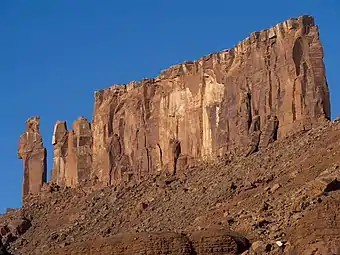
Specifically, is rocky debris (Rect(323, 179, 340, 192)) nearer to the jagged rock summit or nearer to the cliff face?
the jagged rock summit

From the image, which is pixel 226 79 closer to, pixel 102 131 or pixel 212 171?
pixel 212 171

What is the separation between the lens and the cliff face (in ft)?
254

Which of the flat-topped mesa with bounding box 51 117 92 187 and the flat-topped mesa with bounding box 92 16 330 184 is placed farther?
the flat-topped mesa with bounding box 51 117 92 187

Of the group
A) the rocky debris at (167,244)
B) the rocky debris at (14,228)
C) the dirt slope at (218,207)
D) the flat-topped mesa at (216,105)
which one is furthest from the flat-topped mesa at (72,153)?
the rocky debris at (167,244)

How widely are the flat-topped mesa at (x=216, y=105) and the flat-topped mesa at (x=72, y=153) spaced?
1.28 metres

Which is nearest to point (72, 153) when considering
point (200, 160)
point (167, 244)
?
point (200, 160)

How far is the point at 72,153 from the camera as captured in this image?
3947 inches

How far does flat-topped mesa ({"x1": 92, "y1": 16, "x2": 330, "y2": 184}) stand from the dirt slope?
2.46 metres

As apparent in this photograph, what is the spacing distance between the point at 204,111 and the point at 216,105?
62.4 inches

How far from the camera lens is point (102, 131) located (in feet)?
320

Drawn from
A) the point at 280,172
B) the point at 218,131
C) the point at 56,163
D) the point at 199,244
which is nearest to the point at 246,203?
the point at 280,172

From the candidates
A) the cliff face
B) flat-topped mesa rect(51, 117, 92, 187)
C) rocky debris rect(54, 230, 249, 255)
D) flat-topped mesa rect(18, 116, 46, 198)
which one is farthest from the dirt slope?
flat-topped mesa rect(18, 116, 46, 198)

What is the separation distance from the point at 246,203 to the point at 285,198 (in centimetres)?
676

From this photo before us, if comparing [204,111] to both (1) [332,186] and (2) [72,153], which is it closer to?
(2) [72,153]
